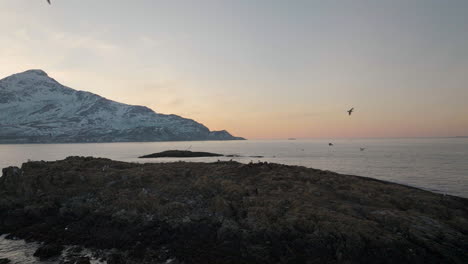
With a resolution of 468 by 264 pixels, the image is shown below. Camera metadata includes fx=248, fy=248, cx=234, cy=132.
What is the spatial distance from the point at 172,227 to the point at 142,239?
7.35 feet

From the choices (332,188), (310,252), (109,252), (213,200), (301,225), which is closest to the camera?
(310,252)

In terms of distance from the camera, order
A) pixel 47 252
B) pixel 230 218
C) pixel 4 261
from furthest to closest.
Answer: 1. pixel 230 218
2. pixel 47 252
3. pixel 4 261

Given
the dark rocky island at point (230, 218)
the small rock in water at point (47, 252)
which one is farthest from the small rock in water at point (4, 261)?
the dark rocky island at point (230, 218)

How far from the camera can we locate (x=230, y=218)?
19.4m

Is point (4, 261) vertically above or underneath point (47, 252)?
underneath

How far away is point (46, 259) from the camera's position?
15.8 metres

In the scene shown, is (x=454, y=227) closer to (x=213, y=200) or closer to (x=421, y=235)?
(x=421, y=235)

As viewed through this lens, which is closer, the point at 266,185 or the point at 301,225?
the point at 301,225

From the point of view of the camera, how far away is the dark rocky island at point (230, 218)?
15328mm

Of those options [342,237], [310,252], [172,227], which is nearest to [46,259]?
[172,227]

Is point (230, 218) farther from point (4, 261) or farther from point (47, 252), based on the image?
point (4, 261)

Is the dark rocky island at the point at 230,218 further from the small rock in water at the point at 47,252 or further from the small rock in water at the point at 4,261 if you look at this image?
the small rock in water at the point at 4,261

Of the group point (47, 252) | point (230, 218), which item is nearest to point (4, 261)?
point (47, 252)

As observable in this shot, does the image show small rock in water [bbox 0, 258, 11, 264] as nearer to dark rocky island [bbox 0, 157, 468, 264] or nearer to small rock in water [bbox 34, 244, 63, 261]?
small rock in water [bbox 34, 244, 63, 261]
